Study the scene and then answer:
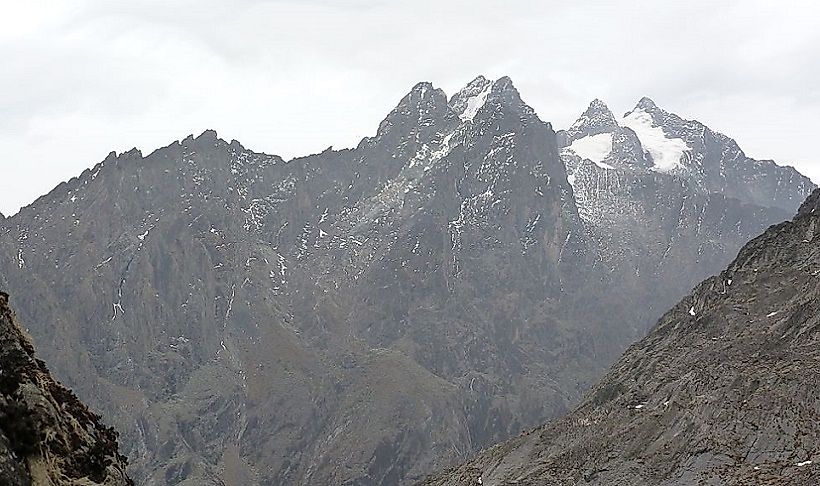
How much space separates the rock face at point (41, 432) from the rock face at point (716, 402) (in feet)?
254

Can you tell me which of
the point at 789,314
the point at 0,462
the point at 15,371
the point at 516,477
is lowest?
the point at 516,477

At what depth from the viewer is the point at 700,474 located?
11962 centimetres

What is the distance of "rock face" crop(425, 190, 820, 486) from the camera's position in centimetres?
11644

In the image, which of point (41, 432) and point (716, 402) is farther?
point (716, 402)

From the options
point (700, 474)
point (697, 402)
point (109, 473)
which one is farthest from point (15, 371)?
point (697, 402)

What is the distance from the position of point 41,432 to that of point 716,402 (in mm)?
111144

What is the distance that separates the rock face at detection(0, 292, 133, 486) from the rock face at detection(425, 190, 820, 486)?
254 feet

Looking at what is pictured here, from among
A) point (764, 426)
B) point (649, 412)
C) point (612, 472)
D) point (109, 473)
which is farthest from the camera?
point (649, 412)

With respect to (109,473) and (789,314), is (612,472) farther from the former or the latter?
(109,473)

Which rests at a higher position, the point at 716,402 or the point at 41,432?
the point at 41,432

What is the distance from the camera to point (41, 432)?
38688 mm

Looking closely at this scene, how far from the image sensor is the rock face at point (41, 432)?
1417 inches

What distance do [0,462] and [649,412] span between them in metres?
129

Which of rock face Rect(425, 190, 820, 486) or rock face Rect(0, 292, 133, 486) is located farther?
rock face Rect(425, 190, 820, 486)
